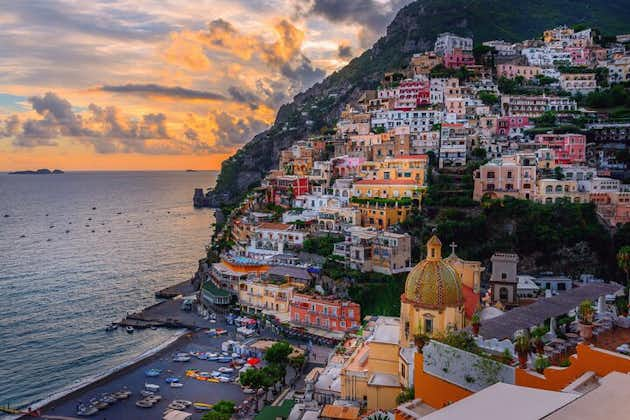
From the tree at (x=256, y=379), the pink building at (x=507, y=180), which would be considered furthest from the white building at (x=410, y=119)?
the tree at (x=256, y=379)

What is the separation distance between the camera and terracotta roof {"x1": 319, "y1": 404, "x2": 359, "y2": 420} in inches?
1193

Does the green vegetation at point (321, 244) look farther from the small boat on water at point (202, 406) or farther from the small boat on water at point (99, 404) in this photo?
the small boat on water at point (99, 404)

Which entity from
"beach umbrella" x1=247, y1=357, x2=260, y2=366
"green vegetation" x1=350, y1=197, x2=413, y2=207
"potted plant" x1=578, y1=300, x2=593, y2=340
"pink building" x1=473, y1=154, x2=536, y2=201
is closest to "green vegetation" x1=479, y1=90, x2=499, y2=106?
"pink building" x1=473, y1=154, x2=536, y2=201

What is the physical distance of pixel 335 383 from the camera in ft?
118

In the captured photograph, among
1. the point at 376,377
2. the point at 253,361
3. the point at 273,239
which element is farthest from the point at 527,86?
the point at 376,377

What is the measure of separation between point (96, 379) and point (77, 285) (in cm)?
3820

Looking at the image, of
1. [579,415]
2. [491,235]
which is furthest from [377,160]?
[579,415]

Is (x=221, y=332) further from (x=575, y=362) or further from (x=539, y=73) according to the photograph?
(x=539, y=73)

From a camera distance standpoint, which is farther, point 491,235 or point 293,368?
point 491,235

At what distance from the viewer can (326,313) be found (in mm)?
54812

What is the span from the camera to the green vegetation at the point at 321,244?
64.6 metres

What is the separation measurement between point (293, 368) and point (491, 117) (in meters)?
55.3

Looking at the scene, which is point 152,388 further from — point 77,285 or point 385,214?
point 77,285

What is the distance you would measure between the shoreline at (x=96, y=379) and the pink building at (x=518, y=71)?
265ft
